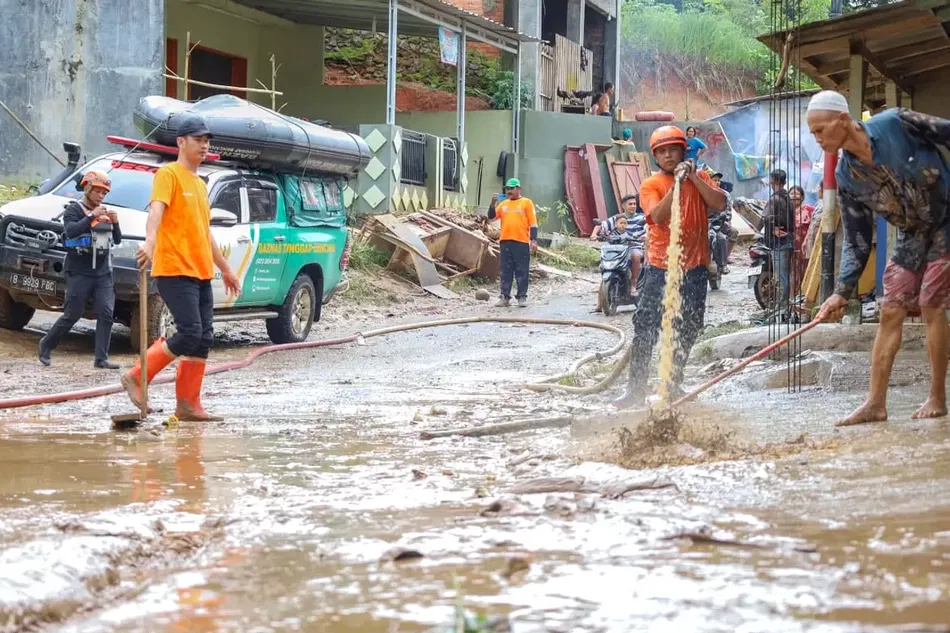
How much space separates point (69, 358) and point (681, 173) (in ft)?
21.7

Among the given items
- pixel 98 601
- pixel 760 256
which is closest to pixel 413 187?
pixel 760 256

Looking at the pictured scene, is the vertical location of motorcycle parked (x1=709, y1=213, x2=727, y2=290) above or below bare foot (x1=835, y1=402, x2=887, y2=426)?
above

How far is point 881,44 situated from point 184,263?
6.52 m

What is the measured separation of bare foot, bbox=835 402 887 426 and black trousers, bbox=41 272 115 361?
6912 millimetres

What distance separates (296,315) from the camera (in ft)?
46.2

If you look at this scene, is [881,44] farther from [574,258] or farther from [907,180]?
[574,258]

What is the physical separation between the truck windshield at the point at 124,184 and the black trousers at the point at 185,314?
4618mm

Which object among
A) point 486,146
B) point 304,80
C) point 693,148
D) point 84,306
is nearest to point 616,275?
point 84,306

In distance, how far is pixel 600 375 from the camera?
34.2 feet

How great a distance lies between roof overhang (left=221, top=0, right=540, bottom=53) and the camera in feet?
74.7

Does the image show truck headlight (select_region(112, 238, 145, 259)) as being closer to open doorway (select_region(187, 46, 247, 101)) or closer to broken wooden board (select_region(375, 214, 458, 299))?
broken wooden board (select_region(375, 214, 458, 299))

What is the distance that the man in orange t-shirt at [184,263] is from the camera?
7680mm

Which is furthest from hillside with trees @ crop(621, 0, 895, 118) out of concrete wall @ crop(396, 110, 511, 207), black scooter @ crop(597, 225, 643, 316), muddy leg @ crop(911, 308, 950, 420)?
muddy leg @ crop(911, 308, 950, 420)

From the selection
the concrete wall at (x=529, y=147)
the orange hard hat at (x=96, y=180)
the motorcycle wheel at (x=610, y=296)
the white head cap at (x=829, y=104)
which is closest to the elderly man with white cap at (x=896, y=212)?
the white head cap at (x=829, y=104)
